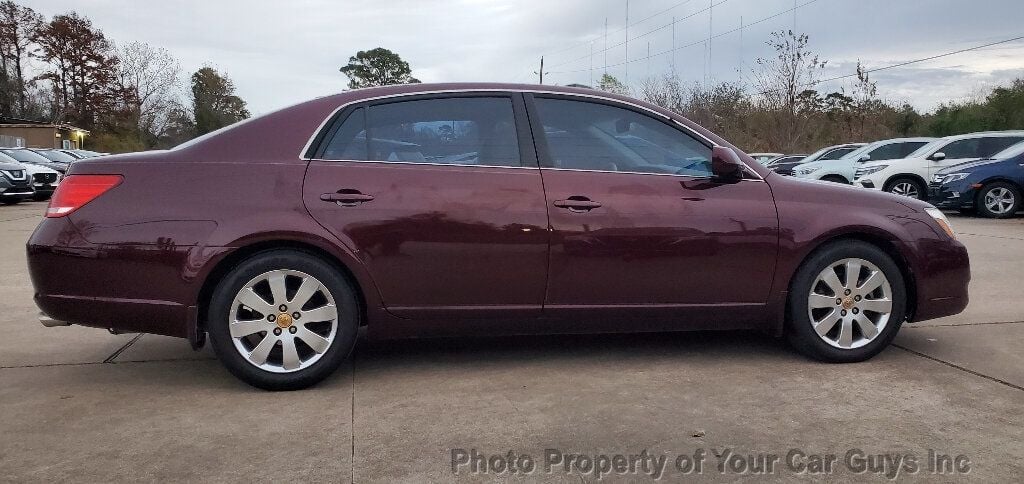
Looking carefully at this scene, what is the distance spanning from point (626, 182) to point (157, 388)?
8.44ft

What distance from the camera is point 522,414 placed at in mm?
3520

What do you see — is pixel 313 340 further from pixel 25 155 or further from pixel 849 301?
pixel 25 155

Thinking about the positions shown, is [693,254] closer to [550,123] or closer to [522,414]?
[550,123]

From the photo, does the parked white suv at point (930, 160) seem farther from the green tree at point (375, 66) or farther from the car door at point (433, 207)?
the green tree at point (375, 66)

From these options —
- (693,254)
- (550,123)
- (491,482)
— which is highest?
(550,123)

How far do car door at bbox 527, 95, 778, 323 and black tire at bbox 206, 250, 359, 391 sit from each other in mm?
1014

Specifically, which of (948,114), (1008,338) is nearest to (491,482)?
(1008,338)

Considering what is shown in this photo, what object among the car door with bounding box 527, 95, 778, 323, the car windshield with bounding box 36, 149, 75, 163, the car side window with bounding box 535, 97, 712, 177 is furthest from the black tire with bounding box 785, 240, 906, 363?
the car windshield with bounding box 36, 149, 75, 163

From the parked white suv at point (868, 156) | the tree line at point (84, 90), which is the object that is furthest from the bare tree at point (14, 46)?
the parked white suv at point (868, 156)

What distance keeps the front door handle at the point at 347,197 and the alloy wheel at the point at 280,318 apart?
380 millimetres

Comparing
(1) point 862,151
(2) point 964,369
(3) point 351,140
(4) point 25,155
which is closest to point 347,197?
(3) point 351,140

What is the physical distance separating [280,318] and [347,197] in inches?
25.9

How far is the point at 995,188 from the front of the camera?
46.1ft

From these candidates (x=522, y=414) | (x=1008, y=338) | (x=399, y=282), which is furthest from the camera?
(x=1008, y=338)
